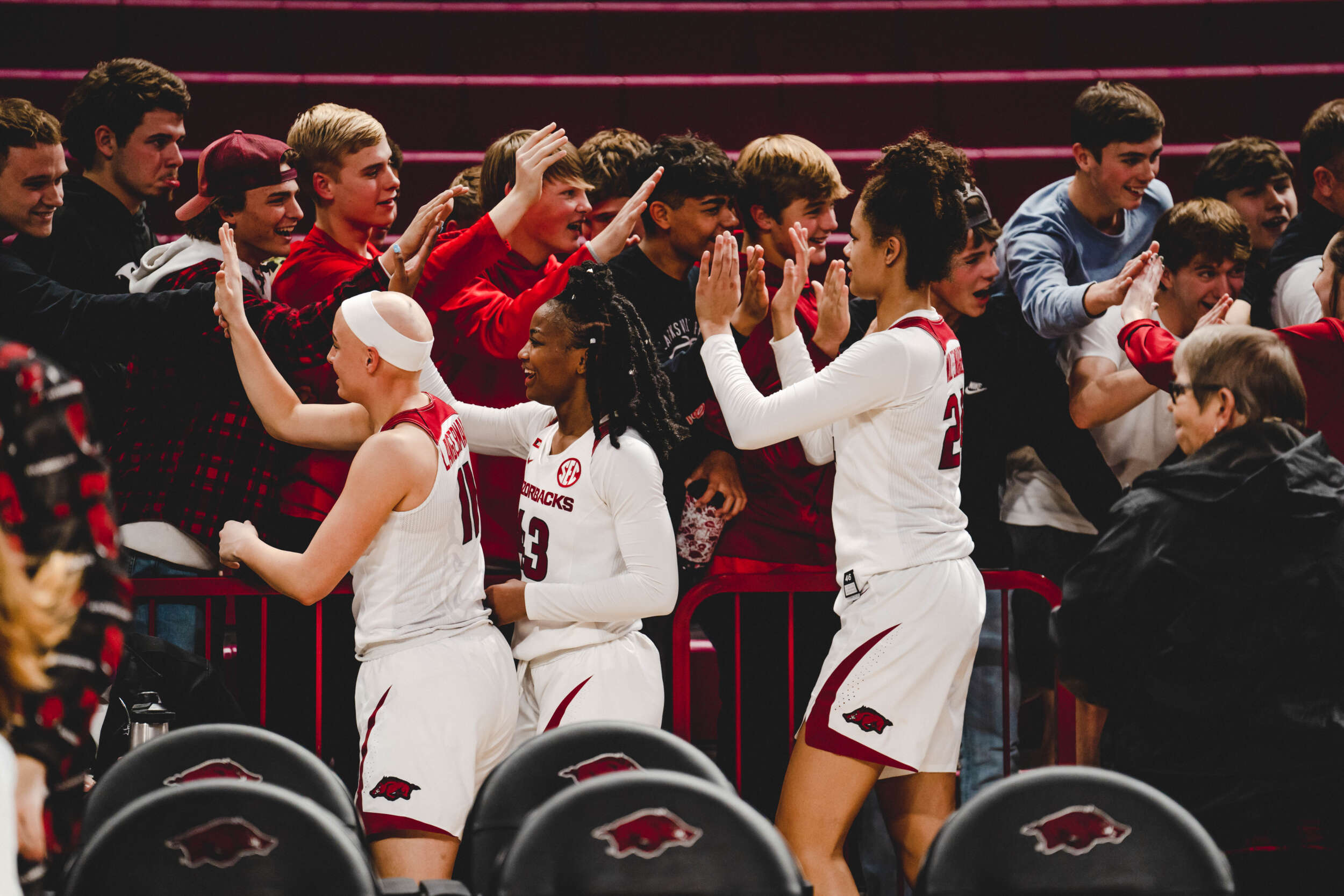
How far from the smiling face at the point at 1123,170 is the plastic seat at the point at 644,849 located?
8.45ft

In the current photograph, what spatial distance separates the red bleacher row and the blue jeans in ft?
0.11

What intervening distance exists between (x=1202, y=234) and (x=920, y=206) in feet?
4.01

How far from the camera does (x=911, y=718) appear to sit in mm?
2473

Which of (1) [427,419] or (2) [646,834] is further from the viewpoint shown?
(1) [427,419]

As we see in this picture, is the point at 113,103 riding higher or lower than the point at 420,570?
higher

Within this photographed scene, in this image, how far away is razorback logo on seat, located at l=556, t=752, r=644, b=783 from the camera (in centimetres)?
221

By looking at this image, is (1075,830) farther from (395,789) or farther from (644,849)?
(395,789)

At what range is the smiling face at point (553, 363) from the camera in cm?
264

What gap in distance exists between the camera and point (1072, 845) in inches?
74.0

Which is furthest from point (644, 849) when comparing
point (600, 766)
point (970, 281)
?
point (970, 281)

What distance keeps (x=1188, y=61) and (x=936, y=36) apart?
1.29 metres

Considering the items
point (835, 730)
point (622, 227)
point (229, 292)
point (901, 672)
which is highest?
point (622, 227)

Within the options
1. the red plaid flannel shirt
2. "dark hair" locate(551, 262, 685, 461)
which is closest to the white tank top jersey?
"dark hair" locate(551, 262, 685, 461)

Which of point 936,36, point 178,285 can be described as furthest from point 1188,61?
point 178,285
